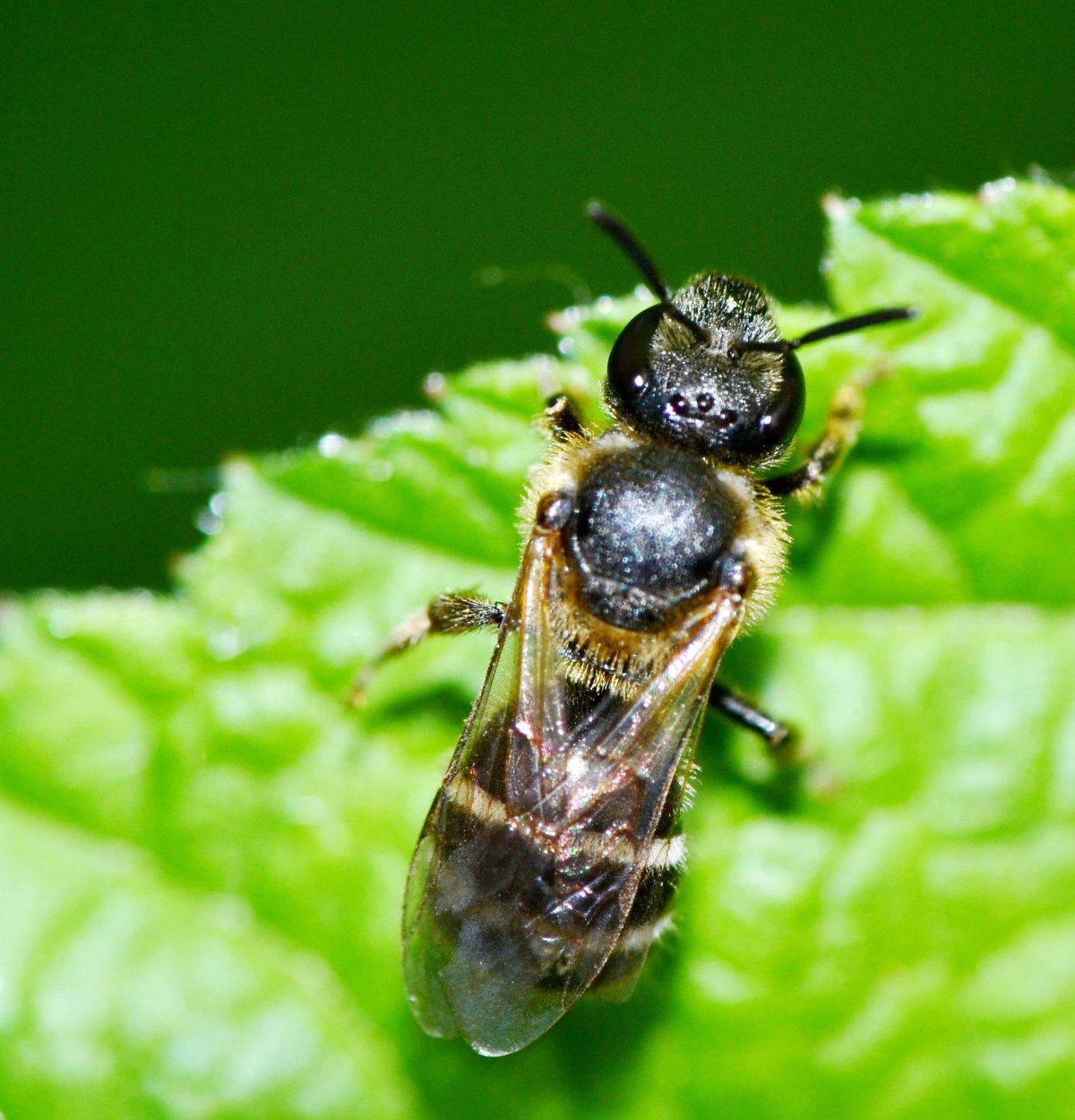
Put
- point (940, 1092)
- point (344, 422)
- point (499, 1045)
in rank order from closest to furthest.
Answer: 1. point (499, 1045)
2. point (940, 1092)
3. point (344, 422)

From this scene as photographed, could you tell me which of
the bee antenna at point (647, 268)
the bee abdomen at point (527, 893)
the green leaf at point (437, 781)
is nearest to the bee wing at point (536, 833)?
the bee abdomen at point (527, 893)

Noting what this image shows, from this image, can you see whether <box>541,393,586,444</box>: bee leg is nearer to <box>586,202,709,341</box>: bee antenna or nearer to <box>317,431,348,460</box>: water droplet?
<box>586,202,709,341</box>: bee antenna

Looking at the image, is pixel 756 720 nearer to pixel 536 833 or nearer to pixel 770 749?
pixel 770 749

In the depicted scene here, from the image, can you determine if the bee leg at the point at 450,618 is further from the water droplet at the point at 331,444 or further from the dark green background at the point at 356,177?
the dark green background at the point at 356,177

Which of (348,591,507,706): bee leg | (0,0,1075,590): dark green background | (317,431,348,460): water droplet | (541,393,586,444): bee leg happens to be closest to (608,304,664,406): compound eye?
Result: (541,393,586,444): bee leg

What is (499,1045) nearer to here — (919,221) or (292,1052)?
(292,1052)

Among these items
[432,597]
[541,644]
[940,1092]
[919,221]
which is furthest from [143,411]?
[940,1092]
